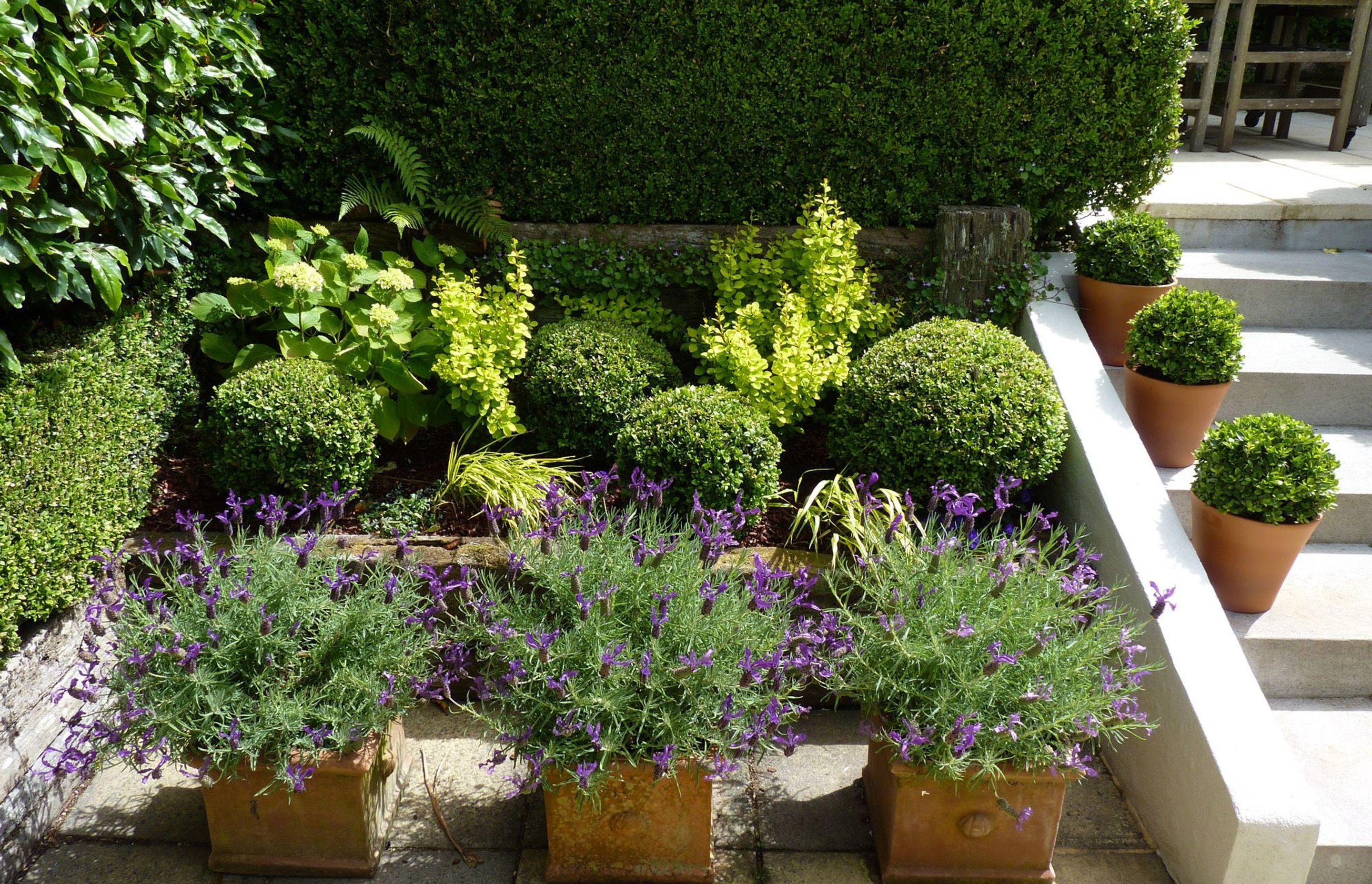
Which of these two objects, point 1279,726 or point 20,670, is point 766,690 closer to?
point 1279,726

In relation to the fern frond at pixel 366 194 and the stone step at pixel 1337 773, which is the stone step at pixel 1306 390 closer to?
the stone step at pixel 1337 773

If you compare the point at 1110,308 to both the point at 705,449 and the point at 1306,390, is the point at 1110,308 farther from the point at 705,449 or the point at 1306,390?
the point at 705,449

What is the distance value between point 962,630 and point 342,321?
Result: 2914 mm

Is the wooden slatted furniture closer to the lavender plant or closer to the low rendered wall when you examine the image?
the low rendered wall

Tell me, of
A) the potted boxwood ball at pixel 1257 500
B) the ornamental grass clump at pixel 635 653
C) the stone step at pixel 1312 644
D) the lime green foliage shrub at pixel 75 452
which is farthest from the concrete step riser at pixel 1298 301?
the lime green foliage shrub at pixel 75 452

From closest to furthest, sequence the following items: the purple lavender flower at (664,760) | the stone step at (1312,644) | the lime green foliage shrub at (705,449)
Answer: the purple lavender flower at (664,760)
the stone step at (1312,644)
the lime green foliage shrub at (705,449)

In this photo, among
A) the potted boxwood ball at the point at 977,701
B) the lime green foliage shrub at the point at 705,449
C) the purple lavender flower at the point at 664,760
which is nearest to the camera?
the purple lavender flower at the point at 664,760

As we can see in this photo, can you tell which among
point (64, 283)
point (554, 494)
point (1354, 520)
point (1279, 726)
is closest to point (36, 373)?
point (64, 283)

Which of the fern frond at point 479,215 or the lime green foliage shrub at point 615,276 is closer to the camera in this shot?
the fern frond at point 479,215

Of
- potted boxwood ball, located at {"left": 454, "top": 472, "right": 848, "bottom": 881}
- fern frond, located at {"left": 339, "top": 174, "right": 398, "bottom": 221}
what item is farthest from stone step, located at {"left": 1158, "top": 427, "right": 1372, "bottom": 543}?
fern frond, located at {"left": 339, "top": 174, "right": 398, "bottom": 221}

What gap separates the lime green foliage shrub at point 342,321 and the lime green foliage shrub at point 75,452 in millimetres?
331

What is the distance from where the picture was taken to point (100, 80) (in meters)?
3.01

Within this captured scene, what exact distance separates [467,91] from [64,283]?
2111 mm

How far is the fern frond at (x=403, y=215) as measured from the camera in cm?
438
